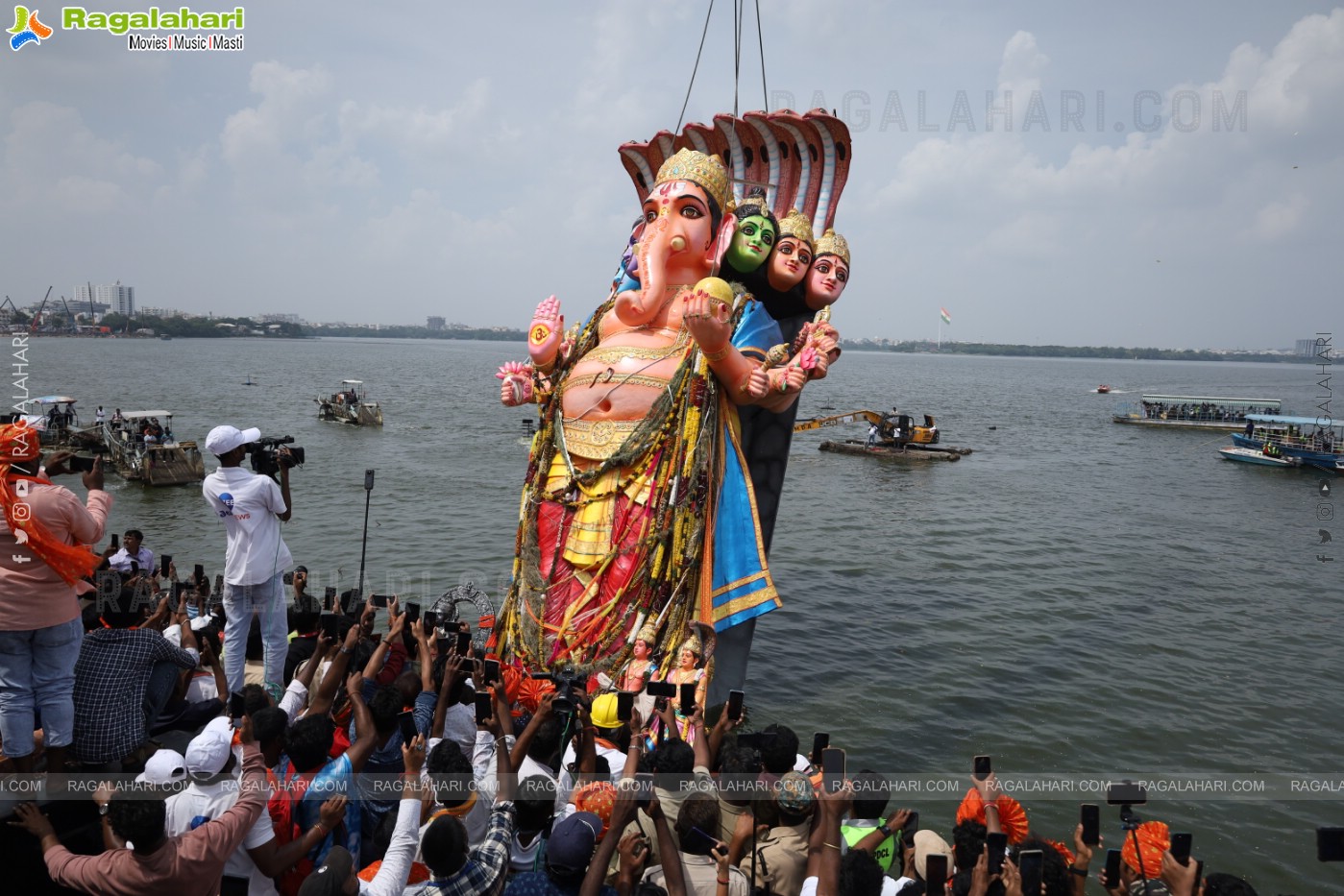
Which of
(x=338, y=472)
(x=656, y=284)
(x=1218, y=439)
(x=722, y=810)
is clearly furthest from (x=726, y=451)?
(x=1218, y=439)

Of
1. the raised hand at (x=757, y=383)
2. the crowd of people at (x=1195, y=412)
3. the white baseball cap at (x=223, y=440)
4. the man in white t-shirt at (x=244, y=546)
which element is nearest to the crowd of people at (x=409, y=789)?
the man in white t-shirt at (x=244, y=546)

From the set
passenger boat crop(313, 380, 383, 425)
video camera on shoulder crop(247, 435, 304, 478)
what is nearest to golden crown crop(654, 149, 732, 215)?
video camera on shoulder crop(247, 435, 304, 478)

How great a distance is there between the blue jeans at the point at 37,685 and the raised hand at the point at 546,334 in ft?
14.2

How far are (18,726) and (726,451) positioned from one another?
5179mm

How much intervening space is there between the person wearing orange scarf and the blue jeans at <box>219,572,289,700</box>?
1.33 m

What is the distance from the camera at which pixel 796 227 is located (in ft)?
27.4

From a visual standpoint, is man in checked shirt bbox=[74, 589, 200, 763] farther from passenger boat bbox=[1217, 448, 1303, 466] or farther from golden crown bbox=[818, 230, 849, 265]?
passenger boat bbox=[1217, 448, 1303, 466]

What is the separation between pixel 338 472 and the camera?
2531 centimetres

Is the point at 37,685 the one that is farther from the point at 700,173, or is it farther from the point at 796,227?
the point at 796,227

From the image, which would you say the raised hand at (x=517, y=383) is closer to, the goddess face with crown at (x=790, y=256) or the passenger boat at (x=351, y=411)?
the goddess face with crown at (x=790, y=256)

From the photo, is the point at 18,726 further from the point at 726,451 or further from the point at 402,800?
the point at 726,451

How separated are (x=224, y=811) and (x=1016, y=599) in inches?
532

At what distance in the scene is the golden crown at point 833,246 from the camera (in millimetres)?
8312

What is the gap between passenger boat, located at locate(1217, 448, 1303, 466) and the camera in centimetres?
3372
